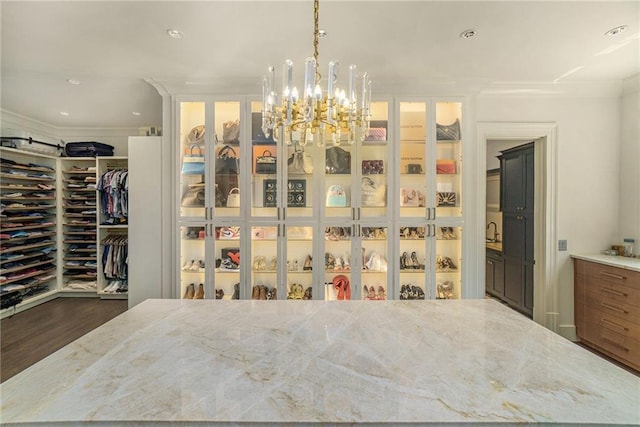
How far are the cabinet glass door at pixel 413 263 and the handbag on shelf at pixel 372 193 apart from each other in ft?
1.15

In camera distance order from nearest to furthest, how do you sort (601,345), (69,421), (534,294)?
1. (69,421)
2. (601,345)
3. (534,294)

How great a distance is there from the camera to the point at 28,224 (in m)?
4.09

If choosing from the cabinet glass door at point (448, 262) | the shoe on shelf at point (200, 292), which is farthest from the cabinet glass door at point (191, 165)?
the cabinet glass door at point (448, 262)

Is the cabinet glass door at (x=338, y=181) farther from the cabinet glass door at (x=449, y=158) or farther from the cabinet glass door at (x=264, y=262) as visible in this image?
the cabinet glass door at (x=449, y=158)

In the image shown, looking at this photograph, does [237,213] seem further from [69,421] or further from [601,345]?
[601,345]

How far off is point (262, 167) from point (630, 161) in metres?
3.74

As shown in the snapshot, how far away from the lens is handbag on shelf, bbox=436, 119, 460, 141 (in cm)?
288

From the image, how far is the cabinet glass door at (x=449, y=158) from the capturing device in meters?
2.88

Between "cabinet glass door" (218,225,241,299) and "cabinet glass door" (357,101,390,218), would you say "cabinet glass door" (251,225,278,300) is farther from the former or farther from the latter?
"cabinet glass door" (357,101,390,218)

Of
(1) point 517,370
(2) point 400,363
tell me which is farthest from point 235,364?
(1) point 517,370

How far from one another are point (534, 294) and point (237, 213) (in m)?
3.39

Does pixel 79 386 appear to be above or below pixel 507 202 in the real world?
below

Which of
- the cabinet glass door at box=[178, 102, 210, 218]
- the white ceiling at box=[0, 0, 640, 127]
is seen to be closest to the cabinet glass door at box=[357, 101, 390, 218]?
the white ceiling at box=[0, 0, 640, 127]

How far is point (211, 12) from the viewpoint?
1.87m
